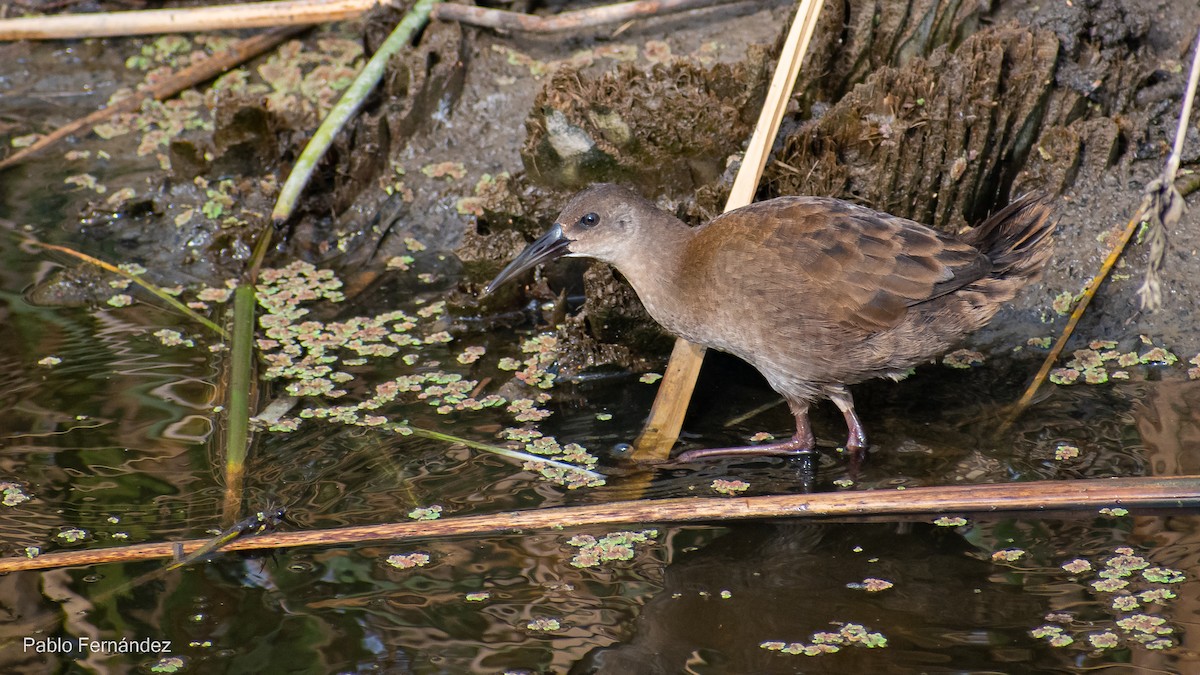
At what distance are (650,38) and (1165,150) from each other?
8.04 feet

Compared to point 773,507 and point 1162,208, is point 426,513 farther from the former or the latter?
point 1162,208

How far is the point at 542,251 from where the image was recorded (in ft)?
14.0

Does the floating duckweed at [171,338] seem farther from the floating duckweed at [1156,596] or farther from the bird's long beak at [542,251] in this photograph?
the floating duckweed at [1156,596]

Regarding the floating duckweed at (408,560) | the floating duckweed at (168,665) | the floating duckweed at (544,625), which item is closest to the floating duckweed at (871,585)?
the floating duckweed at (544,625)

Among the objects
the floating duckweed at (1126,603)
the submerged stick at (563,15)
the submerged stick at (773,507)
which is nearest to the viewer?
the floating duckweed at (1126,603)

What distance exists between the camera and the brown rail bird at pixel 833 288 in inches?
150

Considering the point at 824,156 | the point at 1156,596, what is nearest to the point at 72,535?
the point at 824,156

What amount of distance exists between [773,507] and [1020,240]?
1320 millimetres

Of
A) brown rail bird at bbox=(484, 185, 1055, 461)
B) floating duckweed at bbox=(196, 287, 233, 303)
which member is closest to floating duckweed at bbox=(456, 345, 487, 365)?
brown rail bird at bbox=(484, 185, 1055, 461)

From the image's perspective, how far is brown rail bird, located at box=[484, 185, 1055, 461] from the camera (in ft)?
12.5

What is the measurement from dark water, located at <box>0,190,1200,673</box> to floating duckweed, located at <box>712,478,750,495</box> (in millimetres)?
43

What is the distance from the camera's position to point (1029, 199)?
13.0 feet

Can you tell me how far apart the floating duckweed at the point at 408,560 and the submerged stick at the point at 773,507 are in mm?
59

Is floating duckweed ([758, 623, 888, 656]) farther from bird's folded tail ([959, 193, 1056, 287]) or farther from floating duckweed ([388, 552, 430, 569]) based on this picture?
bird's folded tail ([959, 193, 1056, 287])
